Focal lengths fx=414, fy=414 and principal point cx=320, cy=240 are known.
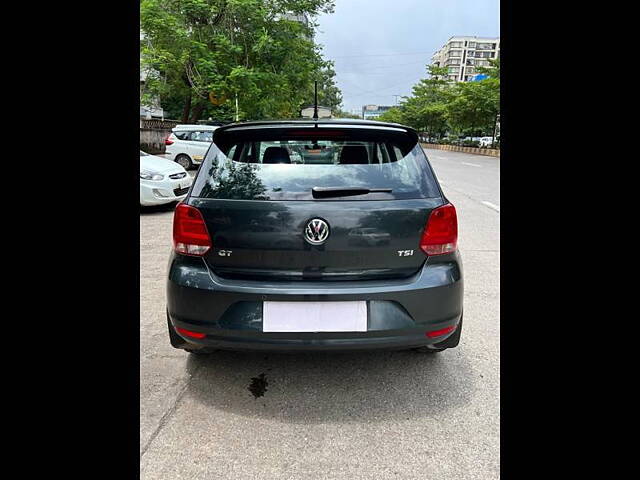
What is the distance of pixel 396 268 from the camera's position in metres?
2.01

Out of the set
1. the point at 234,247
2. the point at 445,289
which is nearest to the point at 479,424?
the point at 445,289

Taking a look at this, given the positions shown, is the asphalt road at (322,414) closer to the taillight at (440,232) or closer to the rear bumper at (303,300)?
the rear bumper at (303,300)

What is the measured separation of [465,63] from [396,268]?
135 metres

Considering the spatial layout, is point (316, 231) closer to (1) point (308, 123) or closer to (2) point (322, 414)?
(1) point (308, 123)

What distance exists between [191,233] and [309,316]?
71 centimetres

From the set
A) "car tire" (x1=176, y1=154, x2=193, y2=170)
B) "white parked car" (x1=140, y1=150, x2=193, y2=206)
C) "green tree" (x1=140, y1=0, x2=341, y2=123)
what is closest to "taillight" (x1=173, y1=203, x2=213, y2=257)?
"white parked car" (x1=140, y1=150, x2=193, y2=206)

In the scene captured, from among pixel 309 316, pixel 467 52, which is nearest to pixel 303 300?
pixel 309 316

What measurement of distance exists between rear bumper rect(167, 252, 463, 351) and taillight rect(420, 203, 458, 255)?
0.32ft

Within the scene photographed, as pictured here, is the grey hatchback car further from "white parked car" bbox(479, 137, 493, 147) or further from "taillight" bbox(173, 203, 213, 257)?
"white parked car" bbox(479, 137, 493, 147)

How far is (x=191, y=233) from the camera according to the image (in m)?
2.03

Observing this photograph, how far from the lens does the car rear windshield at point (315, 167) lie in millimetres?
2014

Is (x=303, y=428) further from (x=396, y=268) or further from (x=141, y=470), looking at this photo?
(x=396, y=268)

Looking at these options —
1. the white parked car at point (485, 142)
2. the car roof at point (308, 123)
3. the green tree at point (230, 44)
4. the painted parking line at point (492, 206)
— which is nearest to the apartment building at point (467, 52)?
the white parked car at point (485, 142)

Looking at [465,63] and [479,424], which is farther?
[465,63]
